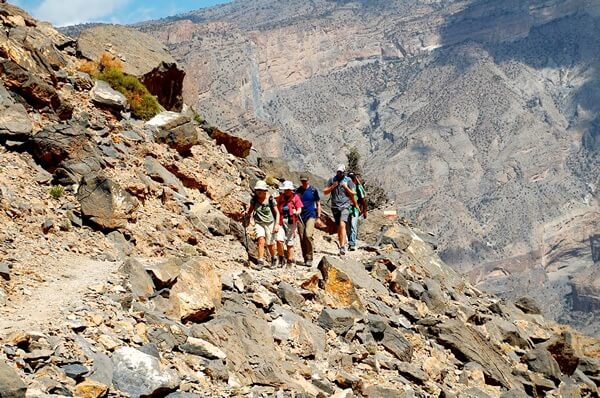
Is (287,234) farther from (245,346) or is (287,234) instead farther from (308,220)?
(245,346)

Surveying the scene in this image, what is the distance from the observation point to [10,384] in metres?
6.11

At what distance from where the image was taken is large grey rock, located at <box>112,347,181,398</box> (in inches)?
283

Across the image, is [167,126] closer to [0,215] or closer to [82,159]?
[82,159]

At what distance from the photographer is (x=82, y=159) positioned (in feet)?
46.9

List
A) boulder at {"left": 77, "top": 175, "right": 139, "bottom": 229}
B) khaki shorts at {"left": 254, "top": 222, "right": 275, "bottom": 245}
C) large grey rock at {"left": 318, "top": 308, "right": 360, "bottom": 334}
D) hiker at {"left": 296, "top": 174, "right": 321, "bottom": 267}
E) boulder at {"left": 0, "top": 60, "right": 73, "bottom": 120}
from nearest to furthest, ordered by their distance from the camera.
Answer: large grey rock at {"left": 318, "top": 308, "right": 360, "bottom": 334} < boulder at {"left": 77, "top": 175, "right": 139, "bottom": 229} < khaki shorts at {"left": 254, "top": 222, "right": 275, "bottom": 245} < boulder at {"left": 0, "top": 60, "right": 73, "bottom": 120} < hiker at {"left": 296, "top": 174, "right": 321, "bottom": 267}

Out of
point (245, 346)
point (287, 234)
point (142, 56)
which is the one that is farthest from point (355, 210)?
point (142, 56)

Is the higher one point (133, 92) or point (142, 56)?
point (142, 56)

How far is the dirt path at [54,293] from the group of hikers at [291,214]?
11.1ft

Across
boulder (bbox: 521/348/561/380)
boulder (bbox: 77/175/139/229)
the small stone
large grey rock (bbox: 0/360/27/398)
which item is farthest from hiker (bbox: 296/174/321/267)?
large grey rock (bbox: 0/360/27/398)

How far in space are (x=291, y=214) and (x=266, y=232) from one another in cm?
62

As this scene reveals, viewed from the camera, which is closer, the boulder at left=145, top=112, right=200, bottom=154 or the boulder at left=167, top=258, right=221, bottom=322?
the boulder at left=167, top=258, right=221, bottom=322

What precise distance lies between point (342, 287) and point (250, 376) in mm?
4539

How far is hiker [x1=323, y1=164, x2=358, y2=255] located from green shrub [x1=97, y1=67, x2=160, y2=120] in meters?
5.47

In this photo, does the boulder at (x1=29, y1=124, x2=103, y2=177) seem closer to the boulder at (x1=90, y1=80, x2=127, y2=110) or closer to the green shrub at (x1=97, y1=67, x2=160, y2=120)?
the boulder at (x1=90, y1=80, x2=127, y2=110)
